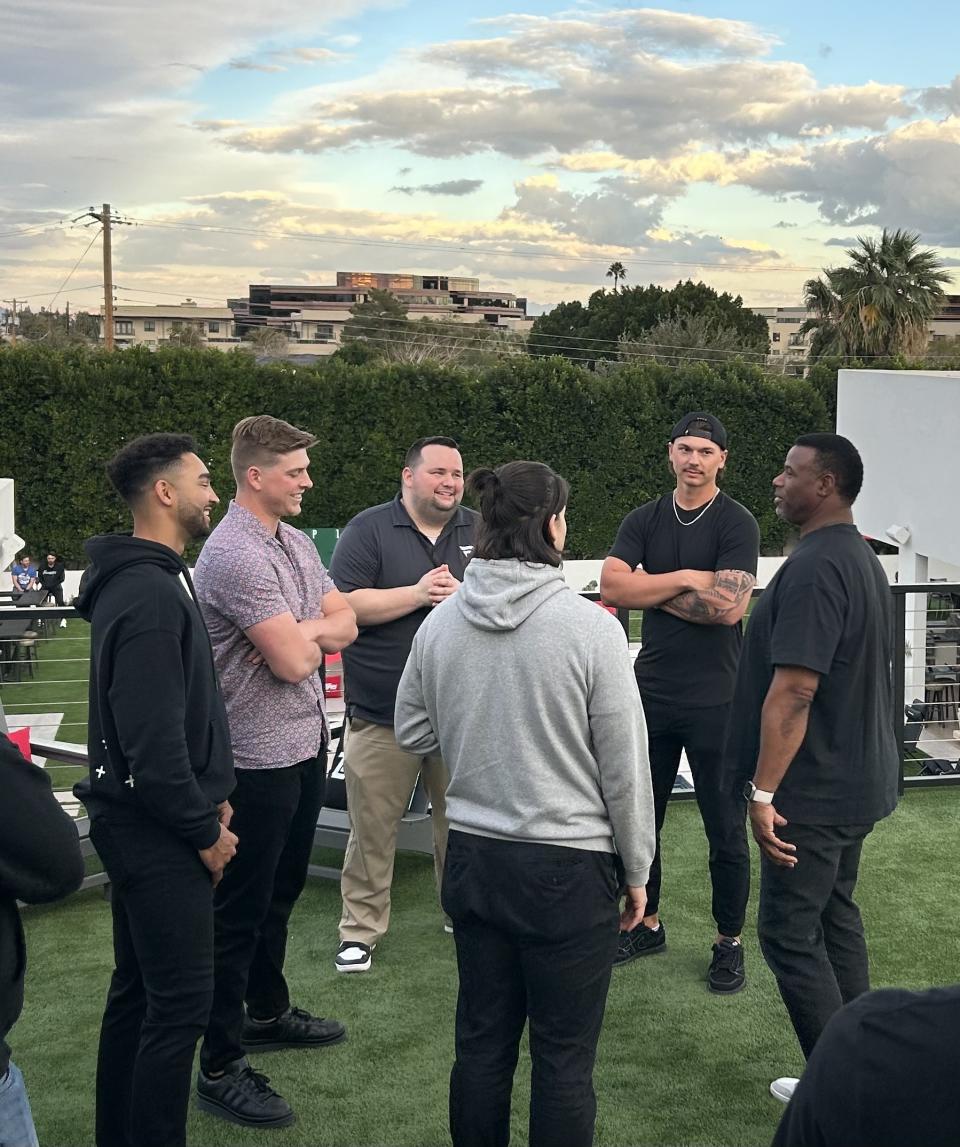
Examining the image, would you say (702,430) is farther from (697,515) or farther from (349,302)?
(349,302)

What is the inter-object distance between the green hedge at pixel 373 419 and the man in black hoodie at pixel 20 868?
2504 cm

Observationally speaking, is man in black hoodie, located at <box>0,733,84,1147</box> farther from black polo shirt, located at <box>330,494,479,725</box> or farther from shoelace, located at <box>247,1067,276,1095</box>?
black polo shirt, located at <box>330,494,479,725</box>

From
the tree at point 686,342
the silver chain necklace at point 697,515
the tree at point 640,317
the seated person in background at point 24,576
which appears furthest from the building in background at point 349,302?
the silver chain necklace at point 697,515

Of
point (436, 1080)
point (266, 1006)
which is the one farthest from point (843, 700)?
point (266, 1006)

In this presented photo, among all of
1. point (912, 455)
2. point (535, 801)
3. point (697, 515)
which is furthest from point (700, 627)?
point (912, 455)

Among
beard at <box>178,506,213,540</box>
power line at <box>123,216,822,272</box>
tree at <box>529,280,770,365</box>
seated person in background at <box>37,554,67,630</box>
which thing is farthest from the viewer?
power line at <box>123,216,822,272</box>

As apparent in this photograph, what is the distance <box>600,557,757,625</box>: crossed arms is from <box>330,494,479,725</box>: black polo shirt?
646 mm

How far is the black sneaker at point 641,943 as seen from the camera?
4379mm

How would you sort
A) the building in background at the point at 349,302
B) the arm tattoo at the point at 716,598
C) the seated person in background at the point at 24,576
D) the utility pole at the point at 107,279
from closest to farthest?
the arm tattoo at the point at 716,598
the seated person in background at the point at 24,576
the utility pole at the point at 107,279
the building in background at the point at 349,302

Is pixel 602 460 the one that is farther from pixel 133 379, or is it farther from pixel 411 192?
pixel 411 192

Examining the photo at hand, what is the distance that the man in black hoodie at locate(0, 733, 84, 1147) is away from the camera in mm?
1979

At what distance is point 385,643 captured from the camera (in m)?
4.30

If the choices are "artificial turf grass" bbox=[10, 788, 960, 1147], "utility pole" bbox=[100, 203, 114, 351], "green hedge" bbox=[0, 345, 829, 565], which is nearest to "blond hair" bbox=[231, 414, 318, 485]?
"artificial turf grass" bbox=[10, 788, 960, 1147]

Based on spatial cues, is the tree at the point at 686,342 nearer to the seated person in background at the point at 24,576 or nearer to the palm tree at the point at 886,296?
the palm tree at the point at 886,296
